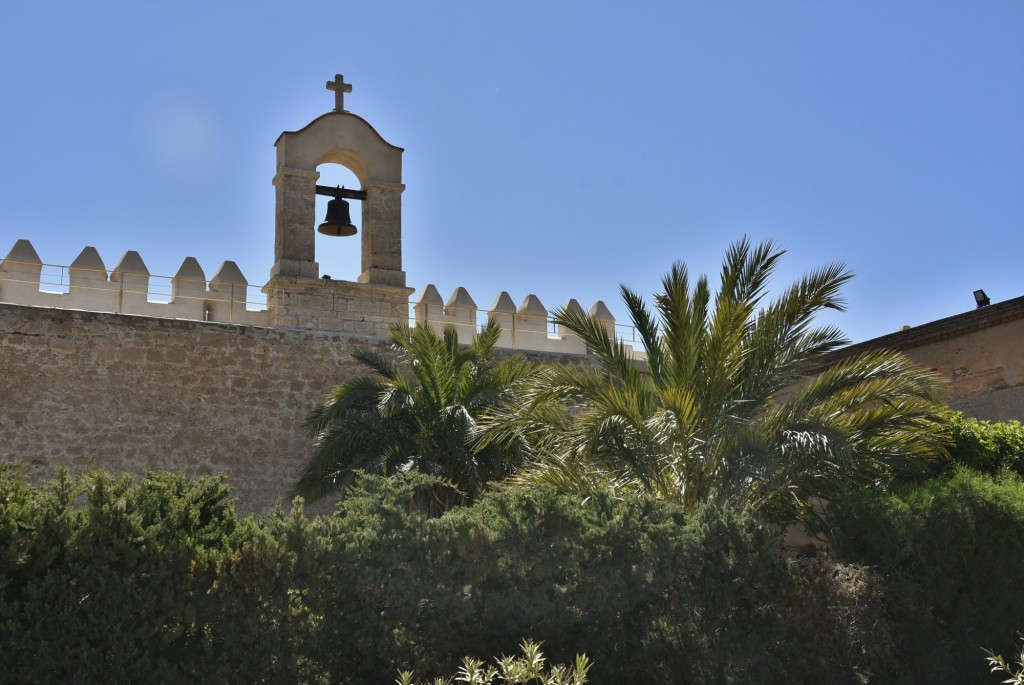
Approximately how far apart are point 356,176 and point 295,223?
1.13 meters

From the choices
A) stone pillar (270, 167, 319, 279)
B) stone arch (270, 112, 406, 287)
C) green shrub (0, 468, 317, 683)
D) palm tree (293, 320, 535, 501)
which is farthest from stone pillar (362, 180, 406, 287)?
green shrub (0, 468, 317, 683)

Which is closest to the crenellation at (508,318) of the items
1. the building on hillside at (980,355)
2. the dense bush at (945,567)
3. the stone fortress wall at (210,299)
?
the stone fortress wall at (210,299)

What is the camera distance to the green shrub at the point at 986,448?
34.8 feet

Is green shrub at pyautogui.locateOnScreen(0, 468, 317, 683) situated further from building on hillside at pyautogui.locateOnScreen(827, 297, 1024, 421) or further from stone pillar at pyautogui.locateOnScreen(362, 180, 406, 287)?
building on hillside at pyautogui.locateOnScreen(827, 297, 1024, 421)

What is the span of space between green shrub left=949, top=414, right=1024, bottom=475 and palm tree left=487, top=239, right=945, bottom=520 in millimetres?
242

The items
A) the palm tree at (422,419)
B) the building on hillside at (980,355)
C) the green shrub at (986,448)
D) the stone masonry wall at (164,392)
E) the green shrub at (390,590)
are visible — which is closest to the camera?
the green shrub at (390,590)

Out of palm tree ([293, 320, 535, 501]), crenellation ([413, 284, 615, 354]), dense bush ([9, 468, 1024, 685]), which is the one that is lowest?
dense bush ([9, 468, 1024, 685])

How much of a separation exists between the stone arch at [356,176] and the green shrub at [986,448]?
6804 mm

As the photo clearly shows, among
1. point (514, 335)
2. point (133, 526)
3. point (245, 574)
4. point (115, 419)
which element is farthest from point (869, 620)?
point (115, 419)

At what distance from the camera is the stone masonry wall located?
12828 mm

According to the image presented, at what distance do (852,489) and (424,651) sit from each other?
4247 mm

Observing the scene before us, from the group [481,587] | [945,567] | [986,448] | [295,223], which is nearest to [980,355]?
[986,448]

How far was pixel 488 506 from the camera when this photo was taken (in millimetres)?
8445

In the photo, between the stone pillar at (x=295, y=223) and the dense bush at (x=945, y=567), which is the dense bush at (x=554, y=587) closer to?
the dense bush at (x=945, y=567)
